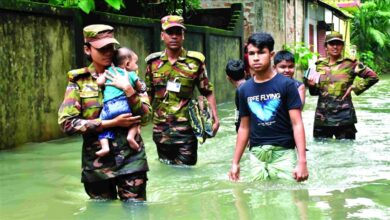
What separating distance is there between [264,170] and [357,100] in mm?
12805

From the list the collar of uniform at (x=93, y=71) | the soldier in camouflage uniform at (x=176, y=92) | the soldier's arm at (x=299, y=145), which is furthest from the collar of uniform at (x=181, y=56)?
the soldier's arm at (x=299, y=145)

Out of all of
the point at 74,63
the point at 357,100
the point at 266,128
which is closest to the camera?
the point at 266,128

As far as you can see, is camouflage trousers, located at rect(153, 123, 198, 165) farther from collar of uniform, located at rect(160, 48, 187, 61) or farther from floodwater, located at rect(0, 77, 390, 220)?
collar of uniform, located at rect(160, 48, 187, 61)

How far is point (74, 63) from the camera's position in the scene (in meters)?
9.67

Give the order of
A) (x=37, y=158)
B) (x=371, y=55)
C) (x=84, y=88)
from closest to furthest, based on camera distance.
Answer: (x=84, y=88) → (x=37, y=158) → (x=371, y=55)

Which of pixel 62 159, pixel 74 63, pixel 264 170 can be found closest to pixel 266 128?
pixel 264 170

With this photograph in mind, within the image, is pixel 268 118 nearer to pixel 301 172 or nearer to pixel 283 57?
pixel 301 172

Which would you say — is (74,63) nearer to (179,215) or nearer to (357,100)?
(179,215)

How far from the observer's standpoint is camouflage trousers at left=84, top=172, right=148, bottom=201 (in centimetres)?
445

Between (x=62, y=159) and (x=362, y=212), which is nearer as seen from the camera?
(x=362, y=212)

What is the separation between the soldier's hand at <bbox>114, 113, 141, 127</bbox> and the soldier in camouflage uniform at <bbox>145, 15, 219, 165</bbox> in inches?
85.3

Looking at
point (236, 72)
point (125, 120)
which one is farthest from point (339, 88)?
point (125, 120)

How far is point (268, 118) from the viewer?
184 inches

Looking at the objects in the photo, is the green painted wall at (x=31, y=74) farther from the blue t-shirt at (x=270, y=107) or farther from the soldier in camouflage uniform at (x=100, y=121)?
the blue t-shirt at (x=270, y=107)
